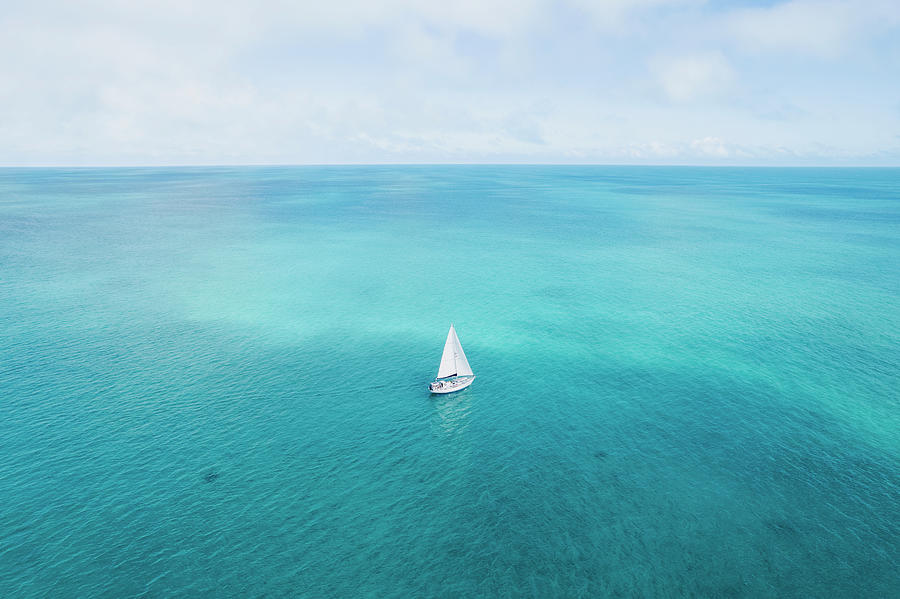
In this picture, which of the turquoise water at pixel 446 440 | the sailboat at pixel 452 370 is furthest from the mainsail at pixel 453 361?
the turquoise water at pixel 446 440

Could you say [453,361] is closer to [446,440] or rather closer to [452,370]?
[452,370]

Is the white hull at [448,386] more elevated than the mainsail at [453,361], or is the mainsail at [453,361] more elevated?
the mainsail at [453,361]

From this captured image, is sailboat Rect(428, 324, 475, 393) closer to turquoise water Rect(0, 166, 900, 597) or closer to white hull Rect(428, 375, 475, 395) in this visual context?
white hull Rect(428, 375, 475, 395)

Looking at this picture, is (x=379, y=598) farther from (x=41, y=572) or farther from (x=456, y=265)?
(x=456, y=265)

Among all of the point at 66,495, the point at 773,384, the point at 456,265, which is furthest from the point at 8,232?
the point at 773,384

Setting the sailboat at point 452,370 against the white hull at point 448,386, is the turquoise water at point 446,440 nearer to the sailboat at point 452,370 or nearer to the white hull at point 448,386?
the white hull at point 448,386

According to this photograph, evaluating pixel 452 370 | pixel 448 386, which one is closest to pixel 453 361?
pixel 452 370

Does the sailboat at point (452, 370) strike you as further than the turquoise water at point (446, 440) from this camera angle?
Yes
